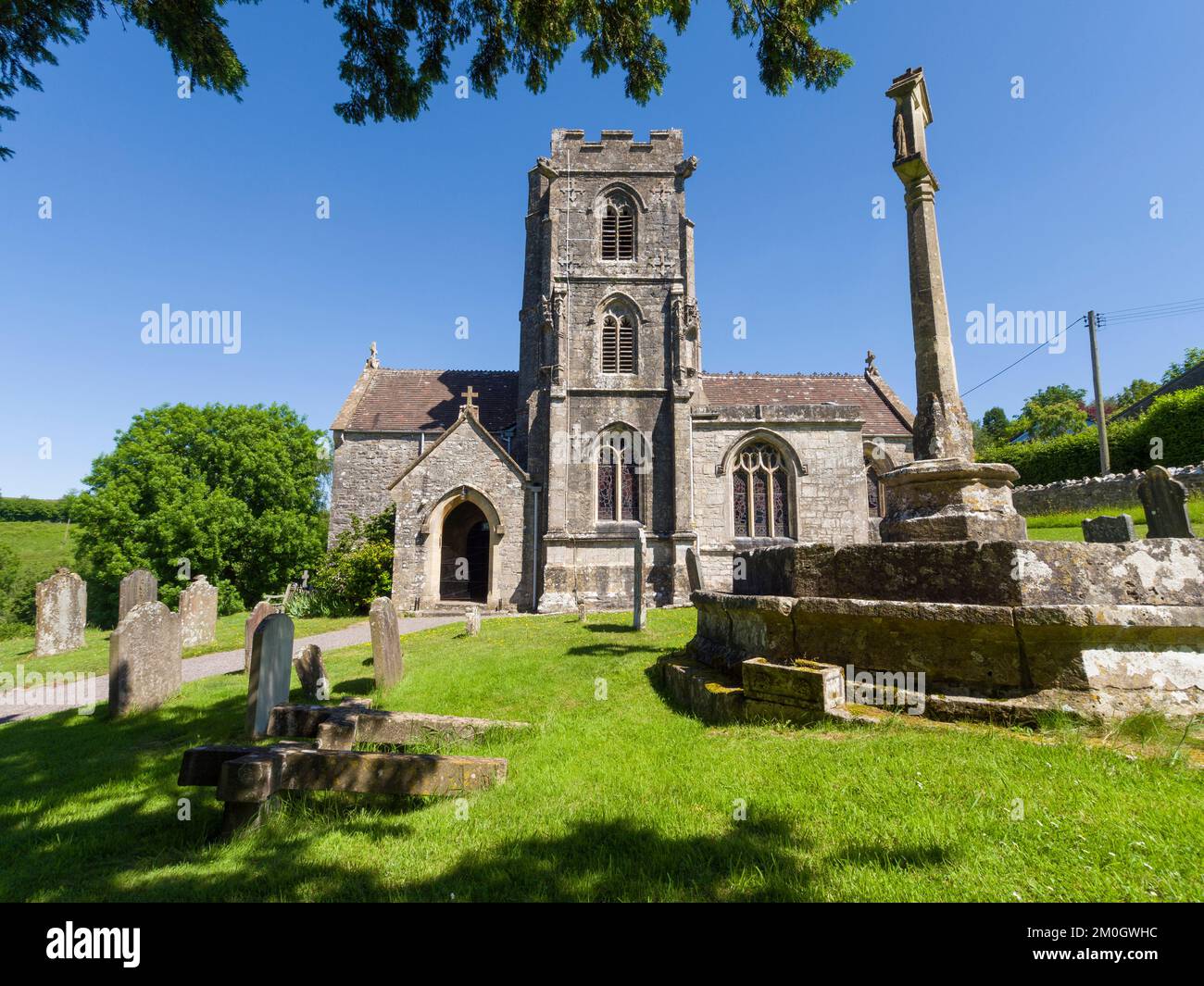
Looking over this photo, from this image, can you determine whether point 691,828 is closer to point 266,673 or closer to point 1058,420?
point 266,673

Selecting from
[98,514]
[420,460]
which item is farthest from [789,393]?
[98,514]

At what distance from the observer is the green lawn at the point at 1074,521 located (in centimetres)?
1477

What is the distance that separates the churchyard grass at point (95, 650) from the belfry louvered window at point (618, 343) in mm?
12176

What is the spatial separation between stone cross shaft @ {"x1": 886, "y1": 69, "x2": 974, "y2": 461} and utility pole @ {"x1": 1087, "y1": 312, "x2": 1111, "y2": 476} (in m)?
23.3

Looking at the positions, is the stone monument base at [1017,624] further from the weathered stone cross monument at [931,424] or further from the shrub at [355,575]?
the shrub at [355,575]

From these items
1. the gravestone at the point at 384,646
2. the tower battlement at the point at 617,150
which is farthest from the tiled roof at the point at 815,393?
the gravestone at the point at 384,646

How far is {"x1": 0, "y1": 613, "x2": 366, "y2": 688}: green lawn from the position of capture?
452 inches

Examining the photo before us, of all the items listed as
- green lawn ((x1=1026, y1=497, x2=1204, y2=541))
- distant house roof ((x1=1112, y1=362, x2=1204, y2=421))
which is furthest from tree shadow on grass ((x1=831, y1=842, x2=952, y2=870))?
distant house roof ((x1=1112, y1=362, x2=1204, y2=421))

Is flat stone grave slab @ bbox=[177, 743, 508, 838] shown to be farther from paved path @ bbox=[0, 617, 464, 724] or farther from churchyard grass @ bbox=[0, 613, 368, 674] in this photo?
churchyard grass @ bbox=[0, 613, 368, 674]

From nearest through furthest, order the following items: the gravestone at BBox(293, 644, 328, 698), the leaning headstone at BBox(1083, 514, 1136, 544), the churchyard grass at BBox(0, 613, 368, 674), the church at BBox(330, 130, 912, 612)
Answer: the gravestone at BBox(293, 644, 328, 698)
the leaning headstone at BBox(1083, 514, 1136, 544)
the churchyard grass at BBox(0, 613, 368, 674)
the church at BBox(330, 130, 912, 612)

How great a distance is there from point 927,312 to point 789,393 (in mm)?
19451

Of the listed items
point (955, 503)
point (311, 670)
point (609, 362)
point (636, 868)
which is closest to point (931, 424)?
point (955, 503)
